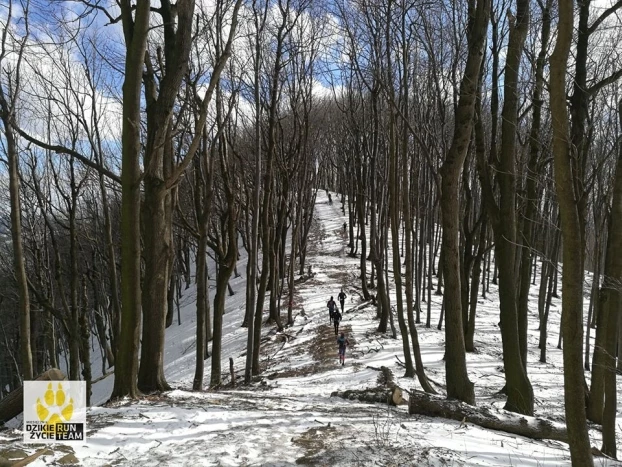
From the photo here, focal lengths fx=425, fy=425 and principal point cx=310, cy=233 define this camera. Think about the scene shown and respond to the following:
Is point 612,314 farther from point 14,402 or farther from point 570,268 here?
point 14,402

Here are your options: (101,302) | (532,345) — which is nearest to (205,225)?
(532,345)

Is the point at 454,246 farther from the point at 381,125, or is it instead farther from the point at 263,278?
the point at 381,125

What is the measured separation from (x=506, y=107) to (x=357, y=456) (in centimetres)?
628

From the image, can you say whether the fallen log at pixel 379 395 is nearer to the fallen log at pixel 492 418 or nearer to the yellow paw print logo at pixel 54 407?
the fallen log at pixel 492 418

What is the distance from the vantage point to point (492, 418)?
235 inches

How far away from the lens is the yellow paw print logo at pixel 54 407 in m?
4.51

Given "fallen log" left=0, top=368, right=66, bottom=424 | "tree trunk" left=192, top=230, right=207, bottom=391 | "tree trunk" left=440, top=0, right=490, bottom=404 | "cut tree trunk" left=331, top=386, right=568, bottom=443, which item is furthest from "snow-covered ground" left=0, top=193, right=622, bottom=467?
"tree trunk" left=192, top=230, right=207, bottom=391

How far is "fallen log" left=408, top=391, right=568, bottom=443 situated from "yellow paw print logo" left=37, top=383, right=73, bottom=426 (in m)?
4.69

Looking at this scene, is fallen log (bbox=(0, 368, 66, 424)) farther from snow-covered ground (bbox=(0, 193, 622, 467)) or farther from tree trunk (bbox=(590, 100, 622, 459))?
tree trunk (bbox=(590, 100, 622, 459))

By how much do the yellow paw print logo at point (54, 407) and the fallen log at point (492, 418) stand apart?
4694 mm

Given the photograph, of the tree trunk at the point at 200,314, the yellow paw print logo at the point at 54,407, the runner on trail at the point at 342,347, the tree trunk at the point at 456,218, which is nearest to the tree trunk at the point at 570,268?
the tree trunk at the point at 456,218

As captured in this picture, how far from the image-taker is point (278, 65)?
11.0 metres

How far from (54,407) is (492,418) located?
5.60 metres

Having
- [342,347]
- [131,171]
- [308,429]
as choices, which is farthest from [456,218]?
[342,347]
